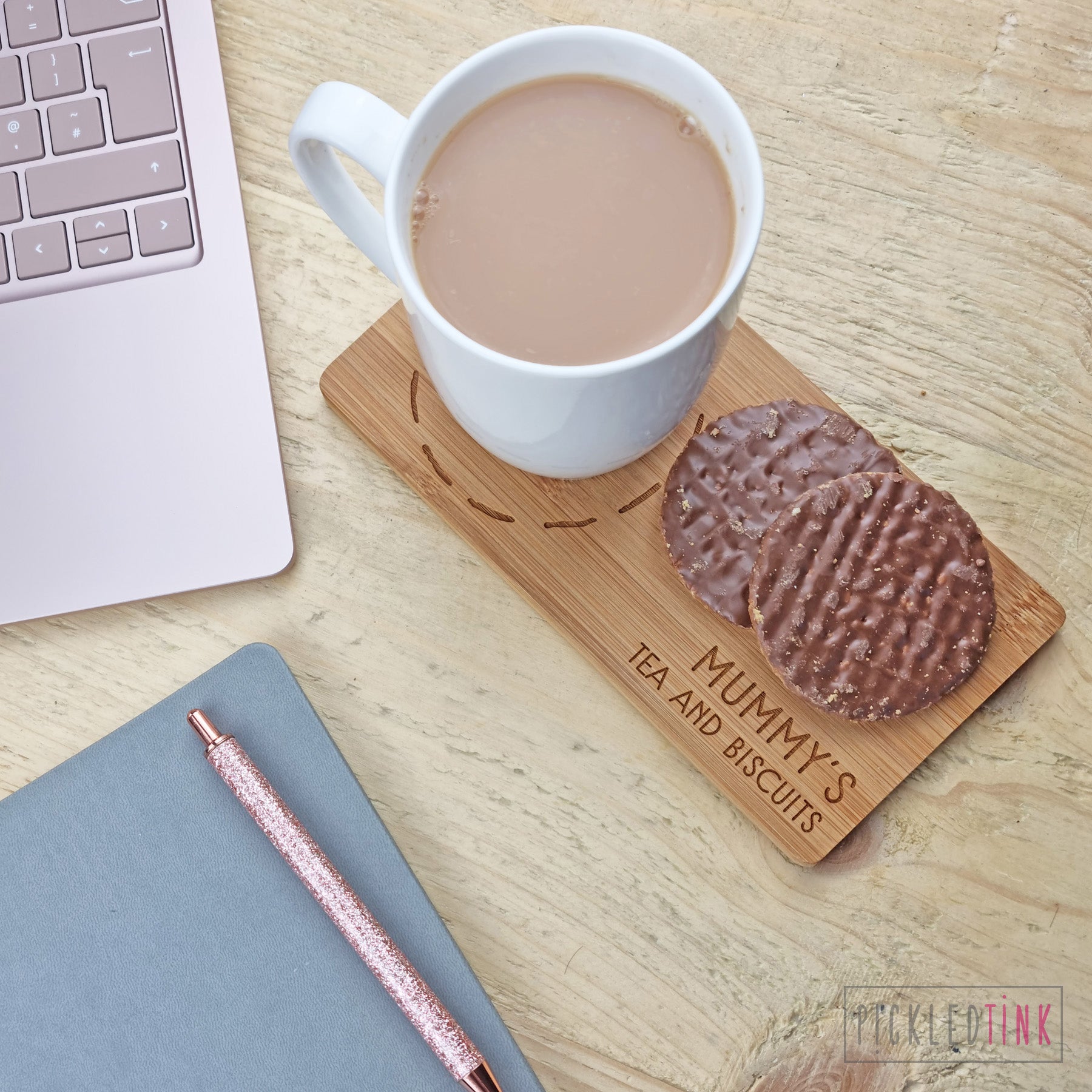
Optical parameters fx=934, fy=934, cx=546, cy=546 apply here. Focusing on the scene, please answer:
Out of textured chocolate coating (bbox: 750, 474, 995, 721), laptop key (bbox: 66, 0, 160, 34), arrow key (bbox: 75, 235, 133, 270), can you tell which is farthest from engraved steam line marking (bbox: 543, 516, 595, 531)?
laptop key (bbox: 66, 0, 160, 34)

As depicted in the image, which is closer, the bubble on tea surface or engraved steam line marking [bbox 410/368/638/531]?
the bubble on tea surface

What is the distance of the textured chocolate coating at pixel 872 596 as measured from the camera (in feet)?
1.99

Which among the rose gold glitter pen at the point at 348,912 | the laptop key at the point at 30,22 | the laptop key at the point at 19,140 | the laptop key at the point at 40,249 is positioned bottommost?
the rose gold glitter pen at the point at 348,912

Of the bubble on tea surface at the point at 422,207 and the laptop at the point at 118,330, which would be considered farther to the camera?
the laptop at the point at 118,330

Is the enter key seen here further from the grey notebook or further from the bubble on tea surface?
the grey notebook

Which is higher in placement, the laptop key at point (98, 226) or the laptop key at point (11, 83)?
the laptop key at point (11, 83)

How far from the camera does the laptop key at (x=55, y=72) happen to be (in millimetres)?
632

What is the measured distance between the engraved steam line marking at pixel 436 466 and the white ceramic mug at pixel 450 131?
14cm

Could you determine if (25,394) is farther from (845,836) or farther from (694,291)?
(845,836)

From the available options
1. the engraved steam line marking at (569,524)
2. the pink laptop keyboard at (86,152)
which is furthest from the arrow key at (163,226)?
the engraved steam line marking at (569,524)

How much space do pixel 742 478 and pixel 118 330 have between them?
44 cm

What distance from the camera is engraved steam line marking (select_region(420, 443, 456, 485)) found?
653 mm

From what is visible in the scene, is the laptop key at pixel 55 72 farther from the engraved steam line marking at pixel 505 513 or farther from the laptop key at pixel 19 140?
the engraved steam line marking at pixel 505 513

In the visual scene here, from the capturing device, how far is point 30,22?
633 mm
